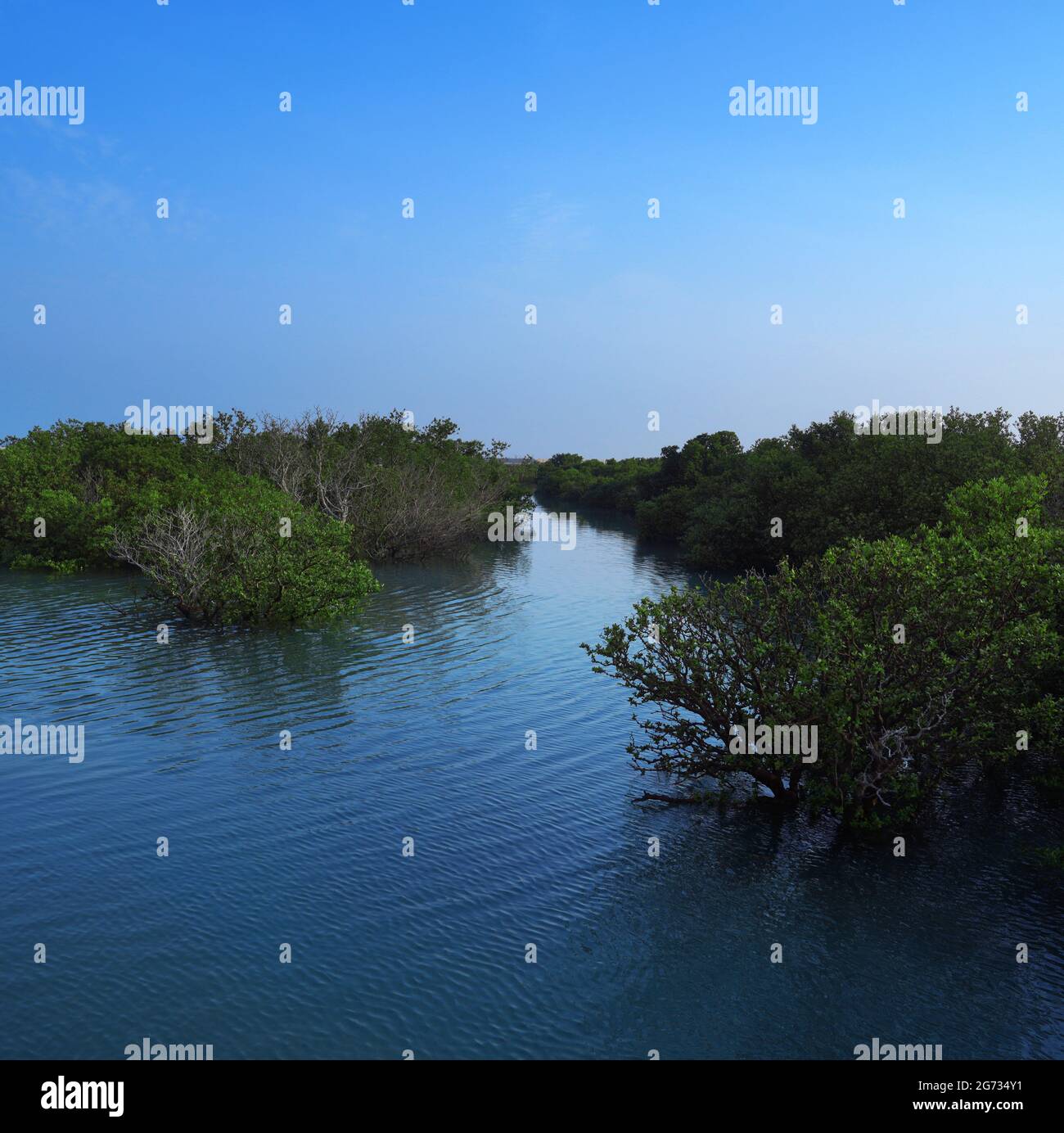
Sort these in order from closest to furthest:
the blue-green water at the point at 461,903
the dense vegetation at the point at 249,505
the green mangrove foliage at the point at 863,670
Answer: the blue-green water at the point at 461,903 < the green mangrove foliage at the point at 863,670 < the dense vegetation at the point at 249,505

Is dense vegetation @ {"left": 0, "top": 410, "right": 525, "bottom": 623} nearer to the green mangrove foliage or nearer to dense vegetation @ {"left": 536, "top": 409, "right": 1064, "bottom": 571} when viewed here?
dense vegetation @ {"left": 536, "top": 409, "right": 1064, "bottom": 571}

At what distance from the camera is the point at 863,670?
15547mm

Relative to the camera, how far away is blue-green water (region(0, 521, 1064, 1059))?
10531 mm

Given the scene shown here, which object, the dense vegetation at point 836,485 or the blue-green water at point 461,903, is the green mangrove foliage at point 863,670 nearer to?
the blue-green water at point 461,903

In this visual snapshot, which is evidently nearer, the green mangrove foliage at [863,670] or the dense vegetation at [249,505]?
the green mangrove foliage at [863,670]

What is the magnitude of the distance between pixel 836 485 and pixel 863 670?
37.0 m

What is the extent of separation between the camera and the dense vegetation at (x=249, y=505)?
35.3 m

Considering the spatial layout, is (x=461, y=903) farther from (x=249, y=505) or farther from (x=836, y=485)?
(x=836, y=485)

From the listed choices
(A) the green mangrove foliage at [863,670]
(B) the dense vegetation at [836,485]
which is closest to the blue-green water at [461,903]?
(A) the green mangrove foliage at [863,670]

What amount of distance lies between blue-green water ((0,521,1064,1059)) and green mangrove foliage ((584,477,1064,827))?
108 centimetres

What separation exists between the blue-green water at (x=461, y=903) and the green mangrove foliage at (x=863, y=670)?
108cm

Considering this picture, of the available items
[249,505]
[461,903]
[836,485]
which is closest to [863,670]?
[461,903]
